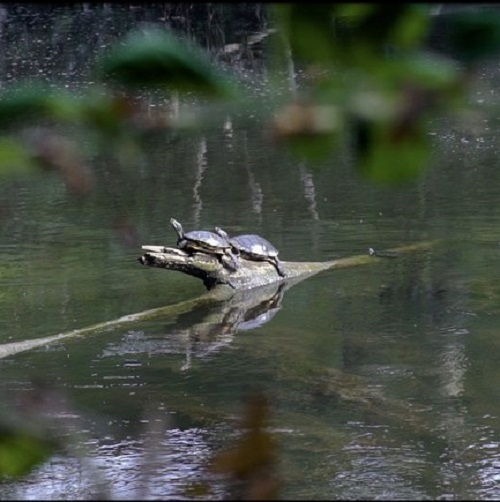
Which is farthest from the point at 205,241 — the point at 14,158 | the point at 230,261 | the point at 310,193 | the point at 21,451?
the point at 14,158

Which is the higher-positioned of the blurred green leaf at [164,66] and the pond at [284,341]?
the blurred green leaf at [164,66]

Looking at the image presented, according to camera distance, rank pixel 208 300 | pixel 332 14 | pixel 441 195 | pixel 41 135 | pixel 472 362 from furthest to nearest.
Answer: pixel 441 195, pixel 208 300, pixel 472 362, pixel 41 135, pixel 332 14

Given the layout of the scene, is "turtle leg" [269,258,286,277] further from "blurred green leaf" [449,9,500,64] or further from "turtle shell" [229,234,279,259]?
"blurred green leaf" [449,9,500,64]

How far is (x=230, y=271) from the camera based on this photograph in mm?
8578

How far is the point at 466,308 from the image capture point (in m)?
7.70

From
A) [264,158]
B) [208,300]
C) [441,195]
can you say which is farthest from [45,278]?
[264,158]

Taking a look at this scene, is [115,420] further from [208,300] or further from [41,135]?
[41,135]

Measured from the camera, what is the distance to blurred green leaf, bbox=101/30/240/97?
0.75 m

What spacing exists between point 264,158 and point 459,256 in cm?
643

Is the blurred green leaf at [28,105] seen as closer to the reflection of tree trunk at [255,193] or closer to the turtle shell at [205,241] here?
the turtle shell at [205,241]

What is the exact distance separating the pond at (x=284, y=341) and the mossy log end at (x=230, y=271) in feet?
0.53

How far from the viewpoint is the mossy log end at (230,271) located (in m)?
8.22

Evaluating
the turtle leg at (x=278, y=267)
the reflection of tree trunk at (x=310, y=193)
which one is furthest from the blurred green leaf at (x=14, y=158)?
the reflection of tree trunk at (x=310, y=193)

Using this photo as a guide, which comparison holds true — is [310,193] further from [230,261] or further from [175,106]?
[175,106]
